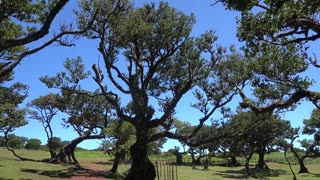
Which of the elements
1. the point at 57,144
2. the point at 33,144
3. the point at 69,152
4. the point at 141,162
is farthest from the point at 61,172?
the point at 33,144

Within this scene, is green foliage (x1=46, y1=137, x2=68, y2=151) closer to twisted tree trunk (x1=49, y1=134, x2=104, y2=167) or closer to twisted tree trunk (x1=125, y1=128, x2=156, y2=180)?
twisted tree trunk (x1=49, y1=134, x2=104, y2=167)

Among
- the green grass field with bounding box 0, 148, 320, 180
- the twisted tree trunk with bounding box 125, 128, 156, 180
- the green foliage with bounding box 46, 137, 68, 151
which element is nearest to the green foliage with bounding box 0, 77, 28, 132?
the green grass field with bounding box 0, 148, 320, 180

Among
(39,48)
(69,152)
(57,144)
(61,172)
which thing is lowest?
(61,172)

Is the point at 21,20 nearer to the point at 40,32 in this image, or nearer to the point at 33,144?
the point at 40,32

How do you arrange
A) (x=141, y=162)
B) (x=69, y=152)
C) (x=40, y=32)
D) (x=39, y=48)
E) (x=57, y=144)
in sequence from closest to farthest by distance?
1. (x=40, y=32)
2. (x=39, y=48)
3. (x=141, y=162)
4. (x=69, y=152)
5. (x=57, y=144)

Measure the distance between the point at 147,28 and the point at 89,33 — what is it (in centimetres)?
526

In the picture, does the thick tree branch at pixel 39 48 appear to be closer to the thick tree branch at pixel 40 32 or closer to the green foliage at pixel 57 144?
the thick tree branch at pixel 40 32

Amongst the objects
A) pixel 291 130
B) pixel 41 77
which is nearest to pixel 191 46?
pixel 41 77

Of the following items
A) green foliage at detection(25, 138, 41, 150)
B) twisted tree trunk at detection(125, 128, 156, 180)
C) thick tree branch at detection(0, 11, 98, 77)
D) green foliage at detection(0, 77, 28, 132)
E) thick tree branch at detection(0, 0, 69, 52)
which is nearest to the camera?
thick tree branch at detection(0, 0, 69, 52)

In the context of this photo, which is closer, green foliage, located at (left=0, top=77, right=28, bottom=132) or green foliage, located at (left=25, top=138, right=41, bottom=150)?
green foliage, located at (left=0, top=77, right=28, bottom=132)

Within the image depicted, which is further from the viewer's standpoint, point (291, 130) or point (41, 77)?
point (291, 130)

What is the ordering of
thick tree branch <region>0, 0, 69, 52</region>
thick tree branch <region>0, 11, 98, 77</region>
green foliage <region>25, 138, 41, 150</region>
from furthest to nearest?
green foliage <region>25, 138, 41, 150</region> → thick tree branch <region>0, 11, 98, 77</region> → thick tree branch <region>0, 0, 69, 52</region>

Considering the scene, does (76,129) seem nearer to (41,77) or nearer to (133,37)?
(41,77)

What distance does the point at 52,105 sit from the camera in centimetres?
5494
